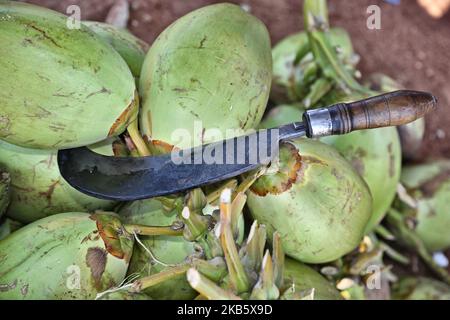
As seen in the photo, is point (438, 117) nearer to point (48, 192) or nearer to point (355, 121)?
point (355, 121)

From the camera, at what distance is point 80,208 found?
1.40 metres

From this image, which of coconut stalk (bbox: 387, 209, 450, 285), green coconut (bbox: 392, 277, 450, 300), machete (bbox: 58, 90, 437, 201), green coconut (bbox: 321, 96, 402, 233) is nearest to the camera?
machete (bbox: 58, 90, 437, 201)

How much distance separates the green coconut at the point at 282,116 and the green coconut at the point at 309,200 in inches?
Result: 10.4

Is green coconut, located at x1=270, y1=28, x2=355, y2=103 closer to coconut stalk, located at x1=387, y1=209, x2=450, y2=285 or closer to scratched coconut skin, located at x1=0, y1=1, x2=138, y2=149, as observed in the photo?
coconut stalk, located at x1=387, y1=209, x2=450, y2=285

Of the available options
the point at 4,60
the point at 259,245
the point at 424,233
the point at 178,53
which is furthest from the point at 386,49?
the point at 4,60

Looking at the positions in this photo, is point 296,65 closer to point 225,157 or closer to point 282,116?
point 282,116

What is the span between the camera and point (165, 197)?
4.22 feet

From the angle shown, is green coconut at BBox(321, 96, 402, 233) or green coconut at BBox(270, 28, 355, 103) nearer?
green coconut at BBox(321, 96, 402, 233)

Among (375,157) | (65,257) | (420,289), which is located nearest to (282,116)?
(375,157)

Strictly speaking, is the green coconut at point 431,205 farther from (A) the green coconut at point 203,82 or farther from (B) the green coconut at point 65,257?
(B) the green coconut at point 65,257

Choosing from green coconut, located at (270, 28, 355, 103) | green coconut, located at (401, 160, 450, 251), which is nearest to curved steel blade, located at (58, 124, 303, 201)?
green coconut, located at (270, 28, 355, 103)

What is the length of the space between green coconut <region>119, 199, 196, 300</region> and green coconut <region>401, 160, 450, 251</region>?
2.77 feet

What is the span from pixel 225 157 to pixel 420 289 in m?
0.87

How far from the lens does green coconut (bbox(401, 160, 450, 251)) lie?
6.08ft
